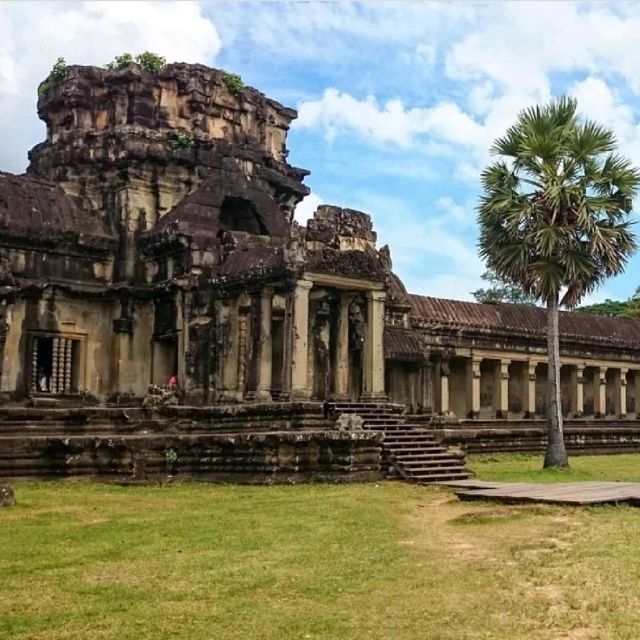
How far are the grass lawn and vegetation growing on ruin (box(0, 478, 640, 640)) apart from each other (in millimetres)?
24

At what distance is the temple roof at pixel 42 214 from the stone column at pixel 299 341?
7289 millimetres

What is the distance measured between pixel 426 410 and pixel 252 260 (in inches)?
409

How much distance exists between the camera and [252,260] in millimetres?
21656

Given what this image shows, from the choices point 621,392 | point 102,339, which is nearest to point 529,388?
point 621,392

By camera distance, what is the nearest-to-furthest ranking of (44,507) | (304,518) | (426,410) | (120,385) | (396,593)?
(396,593), (304,518), (44,507), (120,385), (426,410)

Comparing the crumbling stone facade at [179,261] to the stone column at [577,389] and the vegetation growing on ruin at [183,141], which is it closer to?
the vegetation growing on ruin at [183,141]

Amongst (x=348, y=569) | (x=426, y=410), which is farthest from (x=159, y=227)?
(x=348, y=569)

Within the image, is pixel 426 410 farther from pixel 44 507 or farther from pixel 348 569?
pixel 348 569

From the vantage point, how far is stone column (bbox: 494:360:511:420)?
3372cm

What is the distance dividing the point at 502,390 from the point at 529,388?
1305mm

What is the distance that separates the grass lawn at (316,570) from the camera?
706cm

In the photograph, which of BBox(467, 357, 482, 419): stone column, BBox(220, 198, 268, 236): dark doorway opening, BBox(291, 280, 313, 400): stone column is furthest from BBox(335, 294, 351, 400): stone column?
BBox(467, 357, 482, 419): stone column

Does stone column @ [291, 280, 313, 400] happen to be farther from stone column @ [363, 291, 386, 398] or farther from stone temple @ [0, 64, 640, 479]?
stone column @ [363, 291, 386, 398]

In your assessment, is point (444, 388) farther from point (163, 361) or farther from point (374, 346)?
point (374, 346)
